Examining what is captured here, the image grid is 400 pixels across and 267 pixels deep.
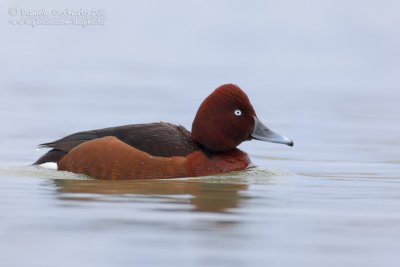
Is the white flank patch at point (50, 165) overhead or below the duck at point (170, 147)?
below

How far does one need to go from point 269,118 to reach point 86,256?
374 inches

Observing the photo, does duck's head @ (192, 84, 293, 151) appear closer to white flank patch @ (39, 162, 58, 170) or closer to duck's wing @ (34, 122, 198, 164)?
duck's wing @ (34, 122, 198, 164)

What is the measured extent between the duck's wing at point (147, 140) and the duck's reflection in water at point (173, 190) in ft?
1.10

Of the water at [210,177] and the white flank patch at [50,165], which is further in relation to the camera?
the white flank patch at [50,165]

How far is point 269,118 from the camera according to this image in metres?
16.2

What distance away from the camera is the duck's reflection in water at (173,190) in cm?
888

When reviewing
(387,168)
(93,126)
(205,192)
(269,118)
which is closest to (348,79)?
(269,118)

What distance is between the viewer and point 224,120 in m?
10.7

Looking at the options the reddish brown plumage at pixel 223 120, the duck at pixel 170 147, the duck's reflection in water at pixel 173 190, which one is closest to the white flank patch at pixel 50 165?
the duck at pixel 170 147

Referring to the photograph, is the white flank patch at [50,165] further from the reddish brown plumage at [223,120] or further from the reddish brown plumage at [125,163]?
the reddish brown plumage at [223,120]

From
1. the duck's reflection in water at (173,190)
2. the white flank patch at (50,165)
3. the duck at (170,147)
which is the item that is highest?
the duck at (170,147)

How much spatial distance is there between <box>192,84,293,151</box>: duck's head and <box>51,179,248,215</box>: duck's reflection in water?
65 centimetres

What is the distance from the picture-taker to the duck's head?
35.0 feet

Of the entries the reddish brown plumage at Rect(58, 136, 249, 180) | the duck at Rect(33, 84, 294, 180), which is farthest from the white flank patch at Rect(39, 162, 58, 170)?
the reddish brown plumage at Rect(58, 136, 249, 180)
